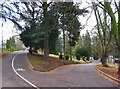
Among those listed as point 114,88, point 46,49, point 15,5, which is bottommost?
point 114,88

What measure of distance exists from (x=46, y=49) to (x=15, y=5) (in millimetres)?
9093

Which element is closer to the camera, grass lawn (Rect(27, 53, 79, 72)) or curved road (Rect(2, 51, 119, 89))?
curved road (Rect(2, 51, 119, 89))

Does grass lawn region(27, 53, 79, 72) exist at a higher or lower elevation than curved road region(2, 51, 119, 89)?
higher

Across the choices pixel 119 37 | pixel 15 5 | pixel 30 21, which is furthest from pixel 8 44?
pixel 119 37

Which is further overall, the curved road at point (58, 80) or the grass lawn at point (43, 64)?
the grass lawn at point (43, 64)

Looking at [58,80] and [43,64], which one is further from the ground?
[43,64]

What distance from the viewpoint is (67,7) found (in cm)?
2653

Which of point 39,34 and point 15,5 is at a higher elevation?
point 15,5

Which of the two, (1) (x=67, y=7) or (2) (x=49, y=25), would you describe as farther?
(2) (x=49, y=25)

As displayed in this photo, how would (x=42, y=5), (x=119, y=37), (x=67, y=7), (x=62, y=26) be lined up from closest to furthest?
(x=119, y=37) < (x=67, y=7) < (x=62, y=26) < (x=42, y=5)

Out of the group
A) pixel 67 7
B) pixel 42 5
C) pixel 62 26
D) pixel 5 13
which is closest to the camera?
pixel 67 7

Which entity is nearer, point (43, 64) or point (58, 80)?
point (58, 80)

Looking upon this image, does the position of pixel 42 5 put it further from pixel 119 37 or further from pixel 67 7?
pixel 119 37

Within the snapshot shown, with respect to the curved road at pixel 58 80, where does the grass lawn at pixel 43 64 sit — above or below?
above
